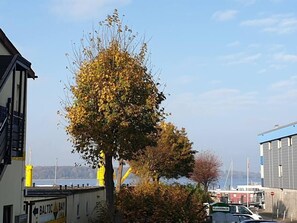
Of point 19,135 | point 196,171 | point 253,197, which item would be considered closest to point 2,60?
point 19,135

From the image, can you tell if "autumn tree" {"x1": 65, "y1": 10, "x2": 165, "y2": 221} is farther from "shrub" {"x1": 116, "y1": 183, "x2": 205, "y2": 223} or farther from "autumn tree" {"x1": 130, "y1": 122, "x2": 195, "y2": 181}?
"autumn tree" {"x1": 130, "y1": 122, "x2": 195, "y2": 181}

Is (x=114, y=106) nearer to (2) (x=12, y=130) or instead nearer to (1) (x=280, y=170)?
(2) (x=12, y=130)

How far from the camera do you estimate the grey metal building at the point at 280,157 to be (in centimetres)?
4756

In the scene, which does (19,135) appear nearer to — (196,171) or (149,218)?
(149,218)

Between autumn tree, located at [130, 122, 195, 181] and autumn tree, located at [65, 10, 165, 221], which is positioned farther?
autumn tree, located at [130, 122, 195, 181]

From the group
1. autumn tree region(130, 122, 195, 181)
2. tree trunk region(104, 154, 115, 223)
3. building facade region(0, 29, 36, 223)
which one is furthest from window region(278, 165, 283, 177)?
building facade region(0, 29, 36, 223)

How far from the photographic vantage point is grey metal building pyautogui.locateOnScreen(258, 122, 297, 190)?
1873 inches

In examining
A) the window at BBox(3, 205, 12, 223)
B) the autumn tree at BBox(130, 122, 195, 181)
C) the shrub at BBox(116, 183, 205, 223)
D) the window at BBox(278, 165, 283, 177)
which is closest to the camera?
the window at BBox(3, 205, 12, 223)

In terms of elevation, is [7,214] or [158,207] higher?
[7,214]

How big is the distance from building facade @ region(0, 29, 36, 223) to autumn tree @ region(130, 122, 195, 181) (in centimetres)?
2181

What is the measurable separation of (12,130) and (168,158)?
91.6 ft

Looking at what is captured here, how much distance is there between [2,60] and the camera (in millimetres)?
13742

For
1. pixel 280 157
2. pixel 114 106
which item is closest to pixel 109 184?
pixel 114 106

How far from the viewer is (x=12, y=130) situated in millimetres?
12969
